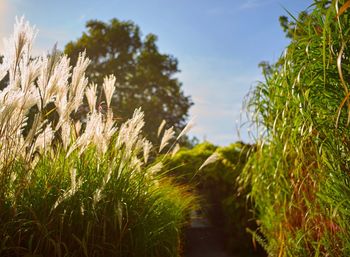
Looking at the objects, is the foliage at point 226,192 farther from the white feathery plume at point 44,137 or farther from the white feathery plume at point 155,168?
the white feathery plume at point 44,137

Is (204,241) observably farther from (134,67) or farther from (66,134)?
(134,67)

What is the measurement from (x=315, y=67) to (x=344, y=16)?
31 cm

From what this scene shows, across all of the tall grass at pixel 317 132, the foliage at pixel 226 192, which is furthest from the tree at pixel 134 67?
the tall grass at pixel 317 132

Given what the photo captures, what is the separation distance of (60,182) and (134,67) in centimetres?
1674

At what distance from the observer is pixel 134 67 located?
62.8 ft

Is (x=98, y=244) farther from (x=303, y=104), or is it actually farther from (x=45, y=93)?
(x=303, y=104)

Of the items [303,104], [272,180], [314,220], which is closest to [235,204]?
[272,180]

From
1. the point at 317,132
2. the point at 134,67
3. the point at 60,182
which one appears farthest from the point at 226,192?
the point at 134,67

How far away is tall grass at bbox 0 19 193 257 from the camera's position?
234 centimetres

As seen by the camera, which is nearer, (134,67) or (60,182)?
(60,182)

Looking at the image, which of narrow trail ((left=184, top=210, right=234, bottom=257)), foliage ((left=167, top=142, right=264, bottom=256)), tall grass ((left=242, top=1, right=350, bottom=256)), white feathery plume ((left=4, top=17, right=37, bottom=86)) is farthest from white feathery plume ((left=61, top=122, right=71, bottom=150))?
narrow trail ((left=184, top=210, right=234, bottom=257))

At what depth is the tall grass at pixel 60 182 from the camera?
2.34 m

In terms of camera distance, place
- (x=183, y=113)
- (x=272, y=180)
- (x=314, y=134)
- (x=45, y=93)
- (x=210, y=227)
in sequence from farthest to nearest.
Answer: (x=183, y=113) < (x=210, y=227) < (x=272, y=180) < (x=314, y=134) < (x=45, y=93)

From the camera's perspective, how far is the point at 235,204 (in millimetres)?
6270
